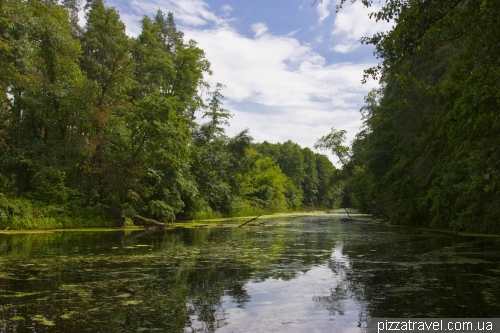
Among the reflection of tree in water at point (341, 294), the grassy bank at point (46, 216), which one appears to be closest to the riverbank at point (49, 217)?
the grassy bank at point (46, 216)

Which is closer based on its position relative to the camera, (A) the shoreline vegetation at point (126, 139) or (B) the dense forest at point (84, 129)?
(A) the shoreline vegetation at point (126, 139)

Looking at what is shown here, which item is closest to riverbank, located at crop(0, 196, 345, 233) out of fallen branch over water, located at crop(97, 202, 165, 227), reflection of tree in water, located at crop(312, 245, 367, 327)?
fallen branch over water, located at crop(97, 202, 165, 227)

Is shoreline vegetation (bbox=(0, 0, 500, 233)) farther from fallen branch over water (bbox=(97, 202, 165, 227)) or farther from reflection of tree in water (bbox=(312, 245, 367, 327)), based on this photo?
reflection of tree in water (bbox=(312, 245, 367, 327))

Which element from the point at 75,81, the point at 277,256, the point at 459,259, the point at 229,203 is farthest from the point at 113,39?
the point at 459,259

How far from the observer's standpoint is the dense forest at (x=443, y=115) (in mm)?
7027

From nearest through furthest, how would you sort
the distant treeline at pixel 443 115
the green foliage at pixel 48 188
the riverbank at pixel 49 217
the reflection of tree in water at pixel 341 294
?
the reflection of tree in water at pixel 341 294 → the distant treeline at pixel 443 115 → the riverbank at pixel 49 217 → the green foliage at pixel 48 188

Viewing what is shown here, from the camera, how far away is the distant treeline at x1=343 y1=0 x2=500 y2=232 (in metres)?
7.02

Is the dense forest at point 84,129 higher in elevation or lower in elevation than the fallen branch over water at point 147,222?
higher

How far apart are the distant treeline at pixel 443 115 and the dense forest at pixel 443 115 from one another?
0.8 inches

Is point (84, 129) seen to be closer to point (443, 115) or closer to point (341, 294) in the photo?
point (443, 115)

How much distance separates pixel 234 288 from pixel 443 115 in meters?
10.1

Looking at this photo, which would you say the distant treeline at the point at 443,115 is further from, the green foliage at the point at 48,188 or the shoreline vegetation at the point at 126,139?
the green foliage at the point at 48,188

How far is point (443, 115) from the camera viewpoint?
45.4 feet

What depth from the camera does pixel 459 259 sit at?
11047 mm
